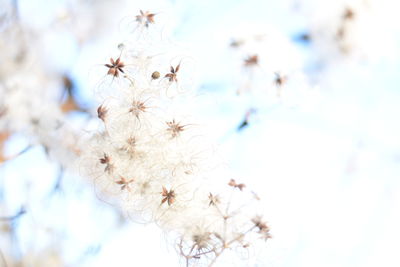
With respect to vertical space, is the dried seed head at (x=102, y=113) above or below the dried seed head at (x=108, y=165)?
above

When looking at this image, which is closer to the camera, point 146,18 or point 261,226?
point 261,226

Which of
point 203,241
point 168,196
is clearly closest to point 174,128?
point 168,196

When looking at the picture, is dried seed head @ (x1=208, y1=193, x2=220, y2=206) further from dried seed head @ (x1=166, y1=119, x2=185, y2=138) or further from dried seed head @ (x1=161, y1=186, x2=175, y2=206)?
dried seed head @ (x1=166, y1=119, x2=185, y2=138)

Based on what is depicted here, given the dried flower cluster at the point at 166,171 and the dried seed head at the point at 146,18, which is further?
the dried seed head at the point at 146,18

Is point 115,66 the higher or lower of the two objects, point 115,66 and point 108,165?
the higher

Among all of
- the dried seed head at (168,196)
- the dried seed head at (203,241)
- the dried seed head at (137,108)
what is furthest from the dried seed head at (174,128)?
the dried seed head at (203,241)

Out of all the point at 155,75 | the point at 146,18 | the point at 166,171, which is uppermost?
the point at 146,18

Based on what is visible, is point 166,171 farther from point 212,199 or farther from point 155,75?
point 155,75

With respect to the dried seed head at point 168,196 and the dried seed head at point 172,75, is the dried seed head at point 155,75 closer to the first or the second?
the dried seed head at point 172,75

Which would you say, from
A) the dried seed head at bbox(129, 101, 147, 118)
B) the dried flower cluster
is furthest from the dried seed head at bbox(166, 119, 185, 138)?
the dried seed head at bbox(129, 101, 147, 118)

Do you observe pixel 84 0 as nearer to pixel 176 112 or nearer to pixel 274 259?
pixel 176 112

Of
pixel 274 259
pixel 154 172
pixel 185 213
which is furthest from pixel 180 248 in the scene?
pixel 274 259
